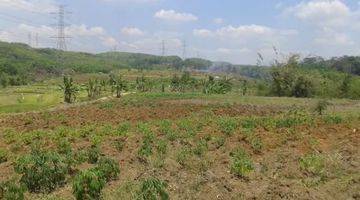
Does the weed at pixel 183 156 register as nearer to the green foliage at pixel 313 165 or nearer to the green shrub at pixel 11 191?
the green foliage at pixel 313 165

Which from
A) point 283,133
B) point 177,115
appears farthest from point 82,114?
point 283,133

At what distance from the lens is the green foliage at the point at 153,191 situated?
39.9 ft

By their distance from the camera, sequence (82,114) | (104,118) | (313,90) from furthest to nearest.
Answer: (313,90), (82,114), (104,118)

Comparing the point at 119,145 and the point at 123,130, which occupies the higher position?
the point at 119,145

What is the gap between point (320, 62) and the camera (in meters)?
188

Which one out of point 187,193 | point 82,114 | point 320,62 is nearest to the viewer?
point 187,193

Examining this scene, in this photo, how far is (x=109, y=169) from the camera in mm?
15211

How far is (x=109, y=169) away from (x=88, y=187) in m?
2.17

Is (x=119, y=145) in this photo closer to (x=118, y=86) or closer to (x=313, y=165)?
(x=313, y=165)

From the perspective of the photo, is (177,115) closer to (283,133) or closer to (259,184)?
(283,133)

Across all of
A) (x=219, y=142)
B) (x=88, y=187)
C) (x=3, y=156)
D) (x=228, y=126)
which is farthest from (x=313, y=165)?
(x=3, y=156)

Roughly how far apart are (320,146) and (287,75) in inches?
2579

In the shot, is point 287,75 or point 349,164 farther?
point 287,75

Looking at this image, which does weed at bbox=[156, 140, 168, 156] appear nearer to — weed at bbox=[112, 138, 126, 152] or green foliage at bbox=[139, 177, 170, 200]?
weed at bbox=[112, 138, 126, 152]
